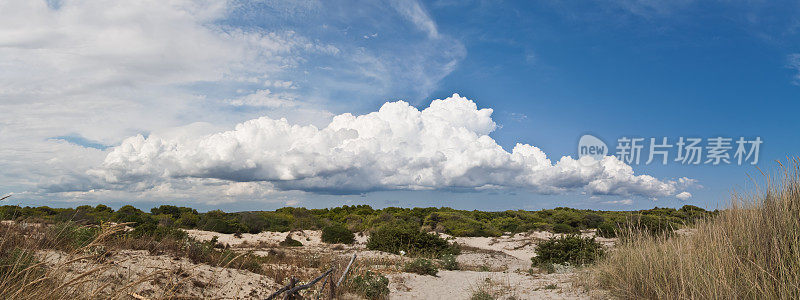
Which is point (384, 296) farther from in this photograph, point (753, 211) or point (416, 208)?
point (416, 208)

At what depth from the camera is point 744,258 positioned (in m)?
5.57

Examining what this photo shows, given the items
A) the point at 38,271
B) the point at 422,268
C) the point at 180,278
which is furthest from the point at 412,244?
the point at 38,271

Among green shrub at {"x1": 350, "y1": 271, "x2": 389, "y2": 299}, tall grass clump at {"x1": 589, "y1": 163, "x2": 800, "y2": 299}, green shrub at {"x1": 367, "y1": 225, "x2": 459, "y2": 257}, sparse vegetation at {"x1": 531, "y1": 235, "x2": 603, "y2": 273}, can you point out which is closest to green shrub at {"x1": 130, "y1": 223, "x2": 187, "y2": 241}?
green shrub at {"x1": 367, "y1": 225, "x2": 459, "y2": 257}

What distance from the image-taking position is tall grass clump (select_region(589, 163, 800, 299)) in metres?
5.05

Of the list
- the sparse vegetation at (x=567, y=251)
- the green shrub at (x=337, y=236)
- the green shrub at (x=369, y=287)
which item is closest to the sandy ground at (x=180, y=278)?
the green shrub at (x=369, y=287)

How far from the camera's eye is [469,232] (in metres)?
29.0

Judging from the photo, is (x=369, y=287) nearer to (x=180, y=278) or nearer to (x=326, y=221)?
(x=180, y=278)

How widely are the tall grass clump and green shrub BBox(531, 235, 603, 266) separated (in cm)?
755

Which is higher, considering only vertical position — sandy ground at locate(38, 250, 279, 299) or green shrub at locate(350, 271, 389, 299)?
sandy ground at locate(38, 250, 279, 299)

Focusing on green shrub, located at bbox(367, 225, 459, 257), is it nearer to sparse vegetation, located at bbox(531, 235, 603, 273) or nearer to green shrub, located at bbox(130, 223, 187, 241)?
sparse vegetation, located at bbox(531, 235, 603, 273)

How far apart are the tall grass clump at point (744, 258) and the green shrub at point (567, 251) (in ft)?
24.8

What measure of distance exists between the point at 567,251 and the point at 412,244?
643 cm

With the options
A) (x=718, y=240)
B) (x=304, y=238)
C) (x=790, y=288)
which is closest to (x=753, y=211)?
(x=718, y=240)

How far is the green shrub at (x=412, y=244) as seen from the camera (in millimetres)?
18422
